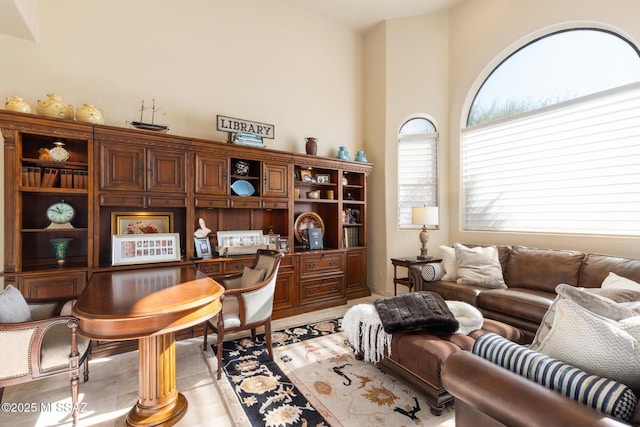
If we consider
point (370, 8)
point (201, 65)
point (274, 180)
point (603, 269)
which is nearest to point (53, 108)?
point (201, 65)

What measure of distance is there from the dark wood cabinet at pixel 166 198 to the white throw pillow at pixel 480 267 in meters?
1.49

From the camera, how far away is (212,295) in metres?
1.77

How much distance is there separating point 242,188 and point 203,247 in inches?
34.0

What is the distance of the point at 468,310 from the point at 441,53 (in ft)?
13.5

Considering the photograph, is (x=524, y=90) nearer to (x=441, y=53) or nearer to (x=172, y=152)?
(x=441, y=53)

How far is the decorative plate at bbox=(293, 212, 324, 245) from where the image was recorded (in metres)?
4.21

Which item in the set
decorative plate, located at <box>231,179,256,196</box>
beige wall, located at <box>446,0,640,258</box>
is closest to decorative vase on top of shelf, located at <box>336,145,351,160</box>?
decorative plate, located at <box>231,179,256,196</box>

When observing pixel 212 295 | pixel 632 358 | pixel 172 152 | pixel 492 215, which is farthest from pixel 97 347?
pixel 492 215

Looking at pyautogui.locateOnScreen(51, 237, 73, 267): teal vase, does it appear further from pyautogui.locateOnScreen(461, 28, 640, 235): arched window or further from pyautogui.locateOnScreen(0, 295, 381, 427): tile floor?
pyautogui.locateOnScreen(461, 28, 640, 235): arched window

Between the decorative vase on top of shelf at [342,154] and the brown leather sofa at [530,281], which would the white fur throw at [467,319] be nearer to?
the brown leather sofa at [530,281]

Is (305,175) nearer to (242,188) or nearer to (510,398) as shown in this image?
(242,188)

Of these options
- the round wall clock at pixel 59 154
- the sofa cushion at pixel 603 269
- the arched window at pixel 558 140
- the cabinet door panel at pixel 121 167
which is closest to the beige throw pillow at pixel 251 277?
the cabinet door panel at pixel 121 167

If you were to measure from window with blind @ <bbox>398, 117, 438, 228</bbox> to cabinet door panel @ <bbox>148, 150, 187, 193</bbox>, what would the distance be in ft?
10.8

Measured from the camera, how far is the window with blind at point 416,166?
4695mm
